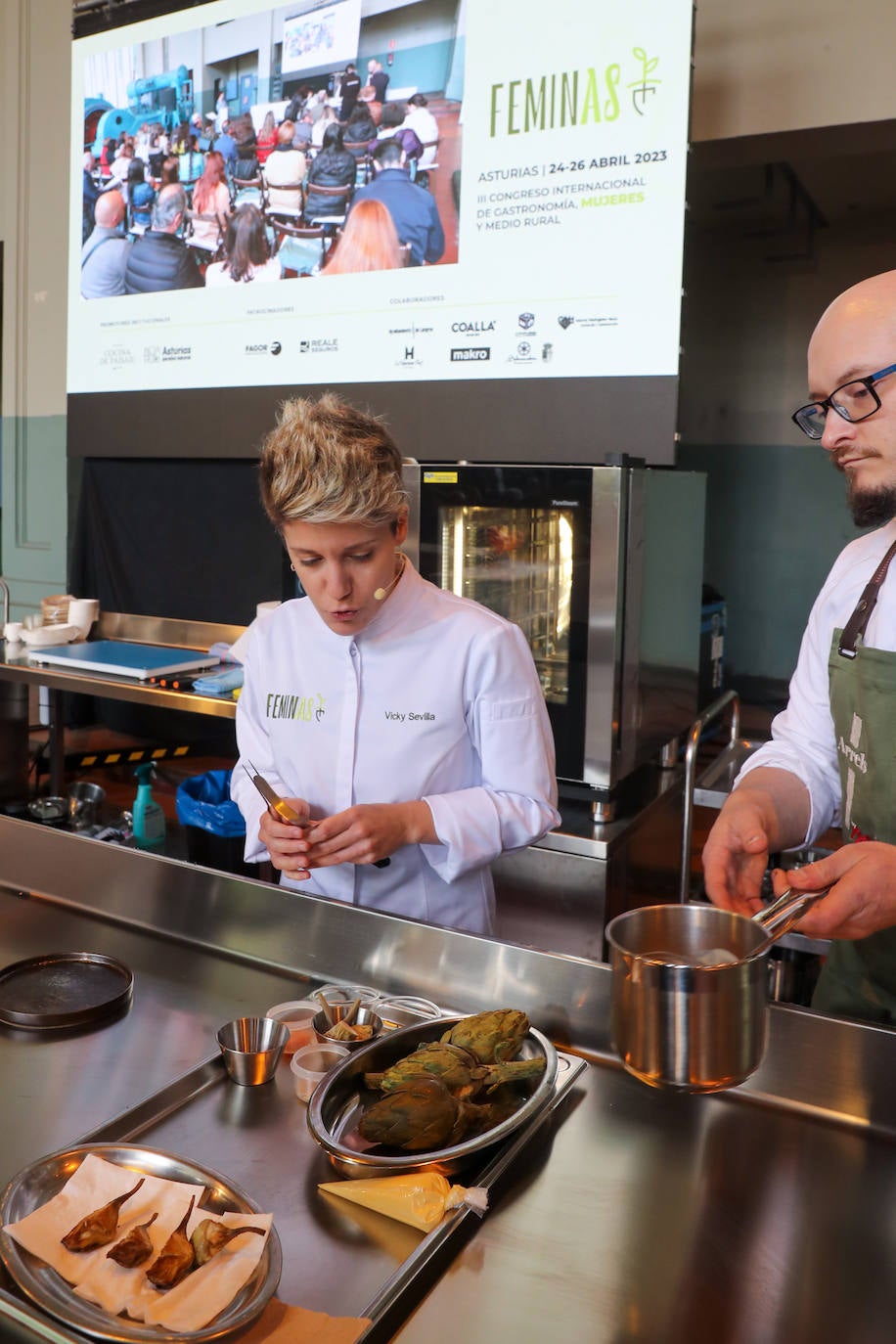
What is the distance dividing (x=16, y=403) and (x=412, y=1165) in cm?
495

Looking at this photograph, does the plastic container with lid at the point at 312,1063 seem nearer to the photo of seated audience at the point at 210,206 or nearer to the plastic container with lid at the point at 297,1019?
the plastic container with lid at the point at 297,1019

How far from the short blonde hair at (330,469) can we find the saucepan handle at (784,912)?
80cm

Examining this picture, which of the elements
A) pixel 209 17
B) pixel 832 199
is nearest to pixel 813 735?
pixel 209 17

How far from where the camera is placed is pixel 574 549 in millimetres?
2814

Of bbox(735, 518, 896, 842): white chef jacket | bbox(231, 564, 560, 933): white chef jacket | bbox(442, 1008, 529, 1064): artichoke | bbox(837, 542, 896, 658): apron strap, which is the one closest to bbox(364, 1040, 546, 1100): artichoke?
bbox(442, 1008, 529, 1064): artichoke

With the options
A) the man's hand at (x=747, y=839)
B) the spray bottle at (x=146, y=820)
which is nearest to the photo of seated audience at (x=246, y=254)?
the spray bottle at (x=146, y=820)

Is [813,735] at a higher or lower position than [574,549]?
lower

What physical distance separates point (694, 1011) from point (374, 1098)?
379mm

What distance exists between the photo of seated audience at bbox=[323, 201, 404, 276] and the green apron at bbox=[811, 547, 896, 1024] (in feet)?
8.19

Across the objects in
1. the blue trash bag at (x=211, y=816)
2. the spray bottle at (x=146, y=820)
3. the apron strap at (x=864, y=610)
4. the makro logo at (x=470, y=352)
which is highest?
the makro logo at (x=470, y=352)

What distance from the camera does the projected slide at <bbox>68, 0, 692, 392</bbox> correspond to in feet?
10.2

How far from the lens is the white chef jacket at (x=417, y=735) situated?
172cm

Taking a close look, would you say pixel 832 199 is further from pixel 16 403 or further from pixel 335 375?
pixel 16 403

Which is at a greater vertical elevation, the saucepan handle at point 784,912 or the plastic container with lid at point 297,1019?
the saucepan handle at point 784,912
